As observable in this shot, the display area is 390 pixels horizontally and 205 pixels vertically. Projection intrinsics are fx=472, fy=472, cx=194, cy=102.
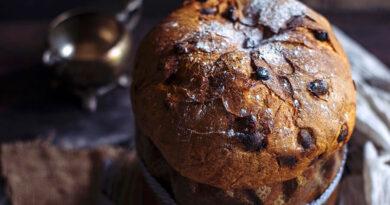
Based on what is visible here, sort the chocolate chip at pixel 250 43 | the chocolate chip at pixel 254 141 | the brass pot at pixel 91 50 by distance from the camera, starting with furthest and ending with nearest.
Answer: the brass pot at pixel 91 50
the chocolate chip at pixel 250 43
the chocolate chip at pixel 254 141

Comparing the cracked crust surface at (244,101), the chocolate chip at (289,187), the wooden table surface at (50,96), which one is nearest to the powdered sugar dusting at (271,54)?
the cracked crust surface at (244,101)

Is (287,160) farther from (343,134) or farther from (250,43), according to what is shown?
(250,43)

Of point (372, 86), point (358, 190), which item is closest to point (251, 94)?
point (358, 190)

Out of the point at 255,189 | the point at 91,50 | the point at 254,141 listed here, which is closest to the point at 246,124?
the point at 254,141

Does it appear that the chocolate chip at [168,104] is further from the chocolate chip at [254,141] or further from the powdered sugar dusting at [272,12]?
the powdered sugar dusting at [272,12]

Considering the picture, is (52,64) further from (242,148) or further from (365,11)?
(365,11)

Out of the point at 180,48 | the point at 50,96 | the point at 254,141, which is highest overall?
the point at 180,48

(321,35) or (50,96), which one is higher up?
(321,35)
